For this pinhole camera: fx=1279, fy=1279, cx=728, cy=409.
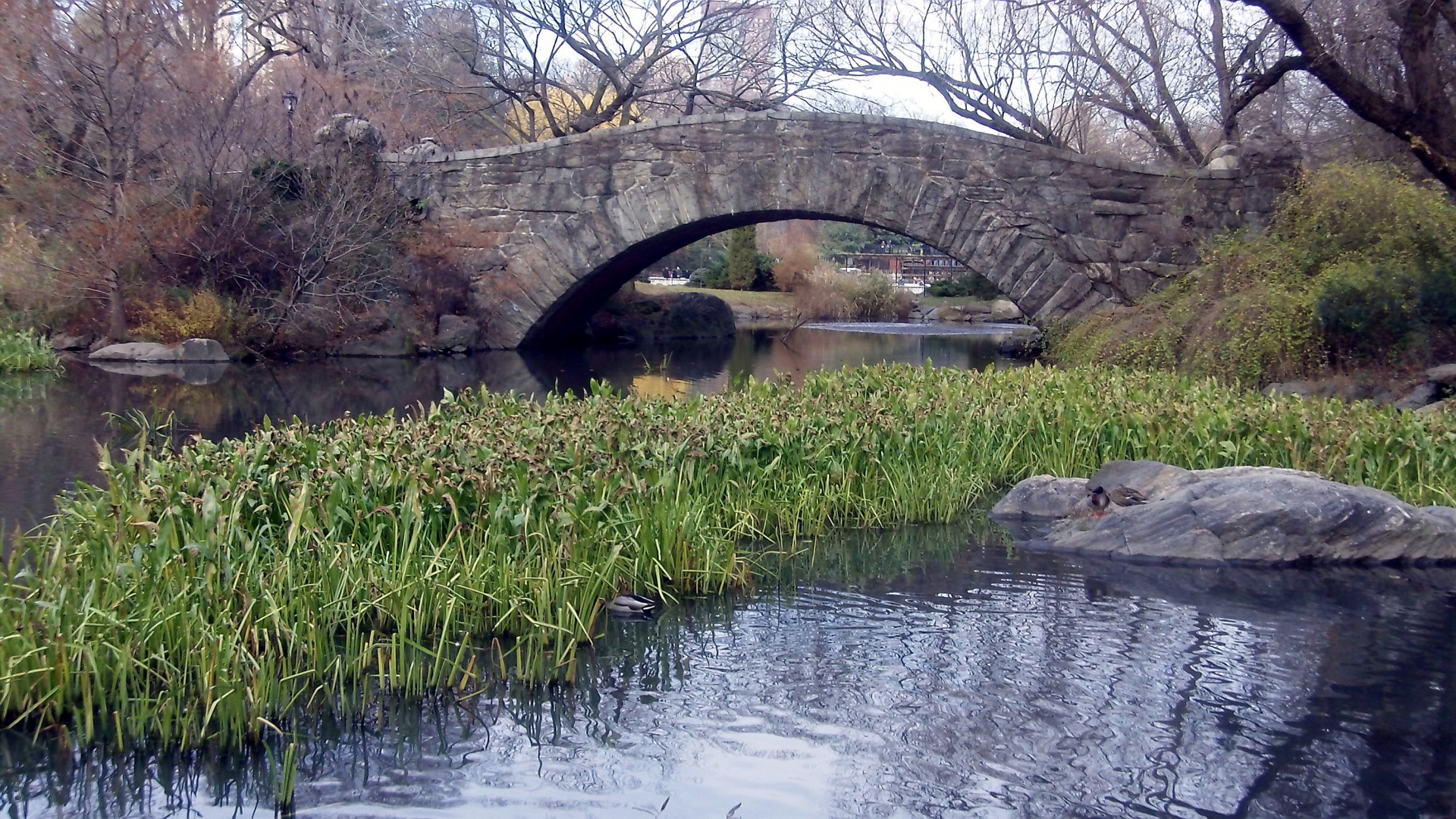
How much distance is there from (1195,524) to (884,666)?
2.58 m

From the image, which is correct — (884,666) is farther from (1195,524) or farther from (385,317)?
(385,317)

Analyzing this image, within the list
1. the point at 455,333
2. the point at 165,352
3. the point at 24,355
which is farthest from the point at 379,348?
the point at 24,355

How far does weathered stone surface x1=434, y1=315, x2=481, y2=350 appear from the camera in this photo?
18.2 metres

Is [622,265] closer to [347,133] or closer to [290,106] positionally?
[347,133]

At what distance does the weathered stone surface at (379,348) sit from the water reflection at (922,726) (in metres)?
13.0

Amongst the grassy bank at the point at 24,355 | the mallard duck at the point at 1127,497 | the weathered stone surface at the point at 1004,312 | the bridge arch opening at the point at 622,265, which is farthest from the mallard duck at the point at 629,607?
the weathered stone surface at the point at 1004,312

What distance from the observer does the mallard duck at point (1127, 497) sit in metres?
7.09

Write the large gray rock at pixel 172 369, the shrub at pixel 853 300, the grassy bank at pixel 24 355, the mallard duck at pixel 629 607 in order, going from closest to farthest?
the mallard duck at pixel 629 607 < the large gray rock at pixel 172 369 < the grassy bank at pixel 24 355 < the shrub at pixel 853 300

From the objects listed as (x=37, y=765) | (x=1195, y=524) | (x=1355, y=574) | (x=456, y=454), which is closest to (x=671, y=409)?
(x=456, y=454)

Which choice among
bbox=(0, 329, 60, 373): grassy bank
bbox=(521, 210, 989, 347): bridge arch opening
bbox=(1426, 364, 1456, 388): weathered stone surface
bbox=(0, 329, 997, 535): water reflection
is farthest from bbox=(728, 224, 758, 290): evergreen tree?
bbox=(1426, 364, 1456, 388): weathered stone surface

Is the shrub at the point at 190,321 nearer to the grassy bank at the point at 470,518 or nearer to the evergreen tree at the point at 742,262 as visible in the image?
the grassy bank at the point at 470,518

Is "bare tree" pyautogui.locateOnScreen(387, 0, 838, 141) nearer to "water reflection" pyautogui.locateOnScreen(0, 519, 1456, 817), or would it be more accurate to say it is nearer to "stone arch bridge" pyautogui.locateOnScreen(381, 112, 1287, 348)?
"stone arch bridge" pyautogui.locateOnScreen(381, 112, 1287, 348)

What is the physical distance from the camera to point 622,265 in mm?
19000

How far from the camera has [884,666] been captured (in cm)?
487
